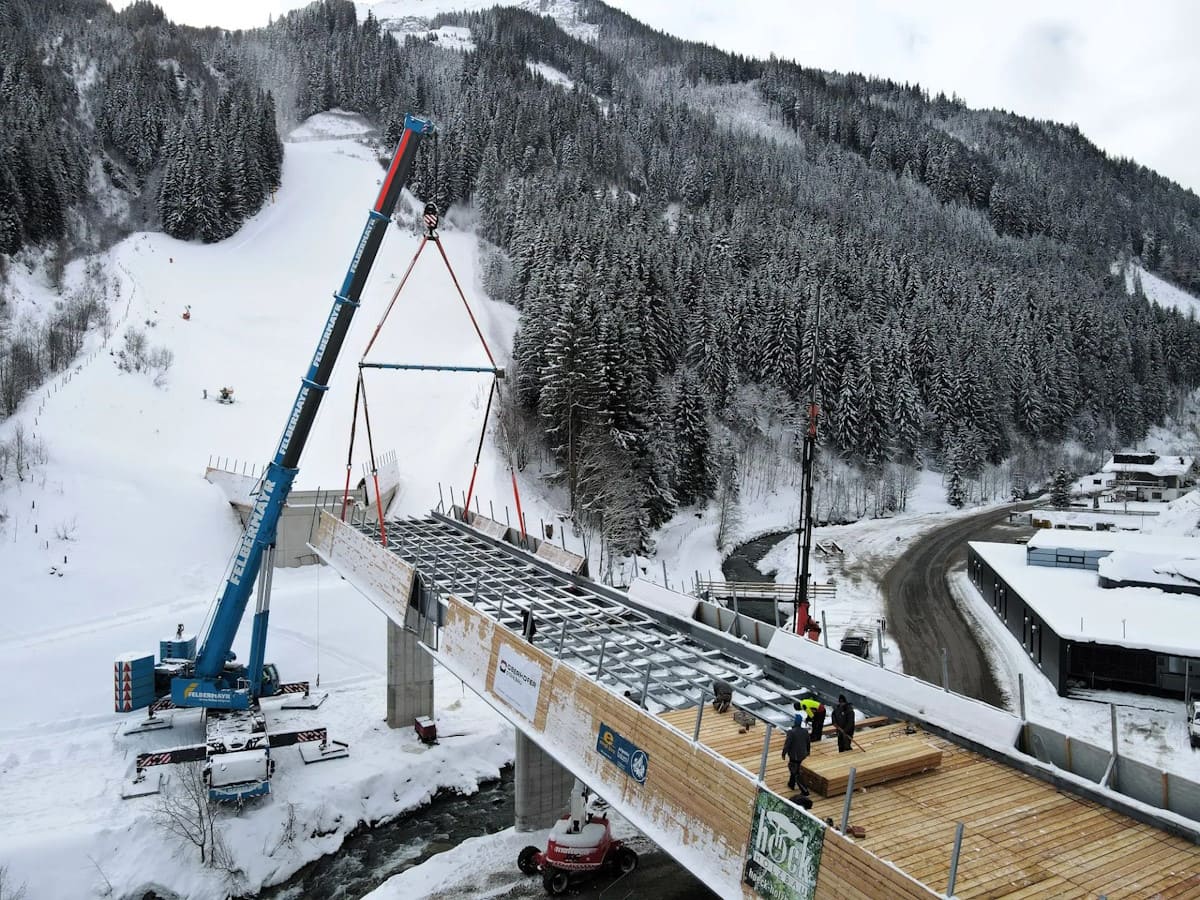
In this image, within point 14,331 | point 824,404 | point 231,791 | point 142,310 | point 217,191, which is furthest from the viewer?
point 217,191

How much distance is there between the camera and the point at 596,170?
114 metres

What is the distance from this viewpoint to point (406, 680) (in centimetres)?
2652

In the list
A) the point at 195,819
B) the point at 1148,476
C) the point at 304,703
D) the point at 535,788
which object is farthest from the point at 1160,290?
the point at 195,819

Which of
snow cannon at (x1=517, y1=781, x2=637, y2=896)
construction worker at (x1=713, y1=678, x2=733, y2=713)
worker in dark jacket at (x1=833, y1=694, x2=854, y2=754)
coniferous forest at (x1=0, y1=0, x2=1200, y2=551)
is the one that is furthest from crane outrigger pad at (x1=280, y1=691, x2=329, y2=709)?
worker in dark jacket at (x1=833, y1=694, x2=854, y2=754)

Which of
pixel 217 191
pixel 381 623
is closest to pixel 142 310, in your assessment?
pixel 217 191

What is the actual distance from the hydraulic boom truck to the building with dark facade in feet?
94.1

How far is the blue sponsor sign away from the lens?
10789 millimetres

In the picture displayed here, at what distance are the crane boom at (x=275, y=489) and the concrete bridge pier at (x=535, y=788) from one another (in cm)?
942

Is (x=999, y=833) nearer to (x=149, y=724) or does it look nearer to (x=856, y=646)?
(x=856, y=646)

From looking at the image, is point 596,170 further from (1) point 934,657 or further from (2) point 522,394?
(1) point 934,657

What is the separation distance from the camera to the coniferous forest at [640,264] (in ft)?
170

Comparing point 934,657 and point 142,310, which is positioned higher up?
point 142,310

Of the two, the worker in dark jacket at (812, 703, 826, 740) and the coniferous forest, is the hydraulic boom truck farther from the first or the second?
the coniferous forest

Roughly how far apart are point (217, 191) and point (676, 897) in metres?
82.4
